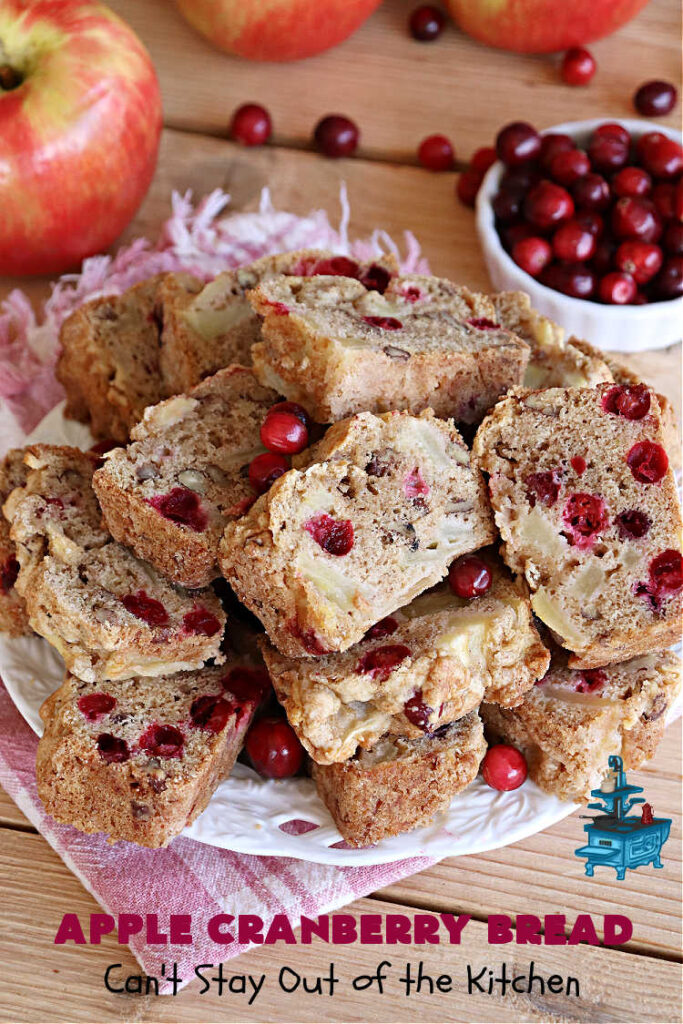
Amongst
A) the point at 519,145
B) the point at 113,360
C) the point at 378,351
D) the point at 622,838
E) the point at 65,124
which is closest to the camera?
the point at 378,351

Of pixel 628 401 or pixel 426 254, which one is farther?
pixel 426 254

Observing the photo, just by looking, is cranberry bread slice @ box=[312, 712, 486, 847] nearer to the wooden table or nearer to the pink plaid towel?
the pink plaid towel

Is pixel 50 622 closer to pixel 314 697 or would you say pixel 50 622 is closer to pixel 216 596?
pixel 216 596

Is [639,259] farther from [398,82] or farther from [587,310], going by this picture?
[398,82]

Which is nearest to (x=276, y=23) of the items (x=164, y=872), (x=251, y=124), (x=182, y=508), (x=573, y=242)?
(x=251, y=124)

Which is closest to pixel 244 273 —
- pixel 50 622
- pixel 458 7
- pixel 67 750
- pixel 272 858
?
pixel 50 622

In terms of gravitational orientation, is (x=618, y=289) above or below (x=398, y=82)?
below
